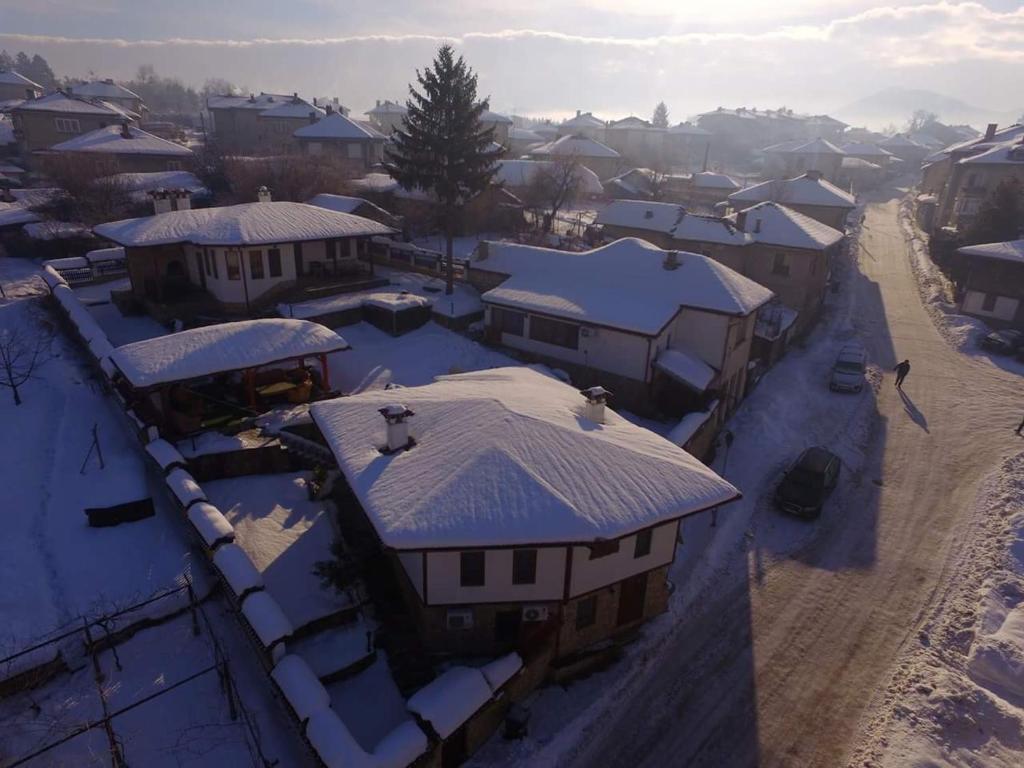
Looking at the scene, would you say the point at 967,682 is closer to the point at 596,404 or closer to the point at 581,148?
the point at 596,404

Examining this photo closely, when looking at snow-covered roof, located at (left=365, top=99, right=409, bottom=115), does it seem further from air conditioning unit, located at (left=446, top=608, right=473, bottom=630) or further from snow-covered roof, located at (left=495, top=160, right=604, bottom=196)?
air conditioning unit, located at (left=446, top=608, right=473, bottom=630)

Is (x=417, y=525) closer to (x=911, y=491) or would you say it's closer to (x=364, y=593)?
(x=364, y=593)

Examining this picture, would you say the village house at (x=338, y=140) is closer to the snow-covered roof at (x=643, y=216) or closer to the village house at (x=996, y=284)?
the snow-covered roof at (x=643, y=216)

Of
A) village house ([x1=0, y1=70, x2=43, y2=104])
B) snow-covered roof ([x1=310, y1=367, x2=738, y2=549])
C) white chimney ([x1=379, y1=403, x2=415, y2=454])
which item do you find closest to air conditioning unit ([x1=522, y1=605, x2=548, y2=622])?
snow-covered roof ([x1=310, y1=367, x2=738, y2=549])

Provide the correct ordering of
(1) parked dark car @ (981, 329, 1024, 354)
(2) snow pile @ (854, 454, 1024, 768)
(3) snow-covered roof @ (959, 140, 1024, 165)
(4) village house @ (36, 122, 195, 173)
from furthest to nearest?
(3) snow-covered roof @ (959, 140, 1024, 165)
(4) village house @ (36, 122, 195, 173)
(1) parked dark car @ (981, 329, 1024, 354)
(2) snow pile @ (854, 454, 1024, 768)

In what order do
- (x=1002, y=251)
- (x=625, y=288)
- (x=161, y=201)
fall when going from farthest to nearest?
(x=1002, y=251) → (x=161, y=201) → (x=625, y=288)

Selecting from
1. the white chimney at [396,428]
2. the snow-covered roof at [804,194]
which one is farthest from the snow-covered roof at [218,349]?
the snow-covered roof at [804,194]

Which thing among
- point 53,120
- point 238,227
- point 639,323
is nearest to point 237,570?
point 639,323
